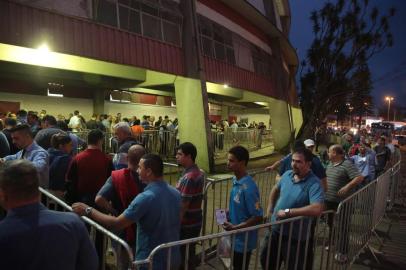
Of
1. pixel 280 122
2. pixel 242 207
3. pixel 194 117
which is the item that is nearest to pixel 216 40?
pixel 194 117

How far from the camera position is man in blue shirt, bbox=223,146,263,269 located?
3754 mm

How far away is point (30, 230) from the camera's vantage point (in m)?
1.85

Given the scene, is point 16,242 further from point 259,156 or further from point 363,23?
point 363,23

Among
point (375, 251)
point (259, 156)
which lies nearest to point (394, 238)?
point (375, 251)

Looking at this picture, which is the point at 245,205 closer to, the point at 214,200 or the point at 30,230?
the point at 30,230

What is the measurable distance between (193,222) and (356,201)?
111 inches

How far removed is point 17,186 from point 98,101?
21.1 meters

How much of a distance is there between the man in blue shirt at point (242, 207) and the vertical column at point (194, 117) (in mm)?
10151

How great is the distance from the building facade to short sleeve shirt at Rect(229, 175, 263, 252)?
8240mm

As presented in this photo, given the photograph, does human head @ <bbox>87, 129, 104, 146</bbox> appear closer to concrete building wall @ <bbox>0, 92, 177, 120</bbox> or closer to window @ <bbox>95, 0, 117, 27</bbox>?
window @ <bbox>95, 0, 117, 27</bbox>

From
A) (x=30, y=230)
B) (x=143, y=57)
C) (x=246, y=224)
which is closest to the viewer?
(x=30, y=230)

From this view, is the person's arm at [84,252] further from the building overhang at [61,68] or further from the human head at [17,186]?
the building overhang at [61,68]

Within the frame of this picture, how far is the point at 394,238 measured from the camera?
24.0 feet

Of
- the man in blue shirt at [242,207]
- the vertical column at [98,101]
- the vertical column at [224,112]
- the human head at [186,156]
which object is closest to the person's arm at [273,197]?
the man in blue shirt at [242,207]
